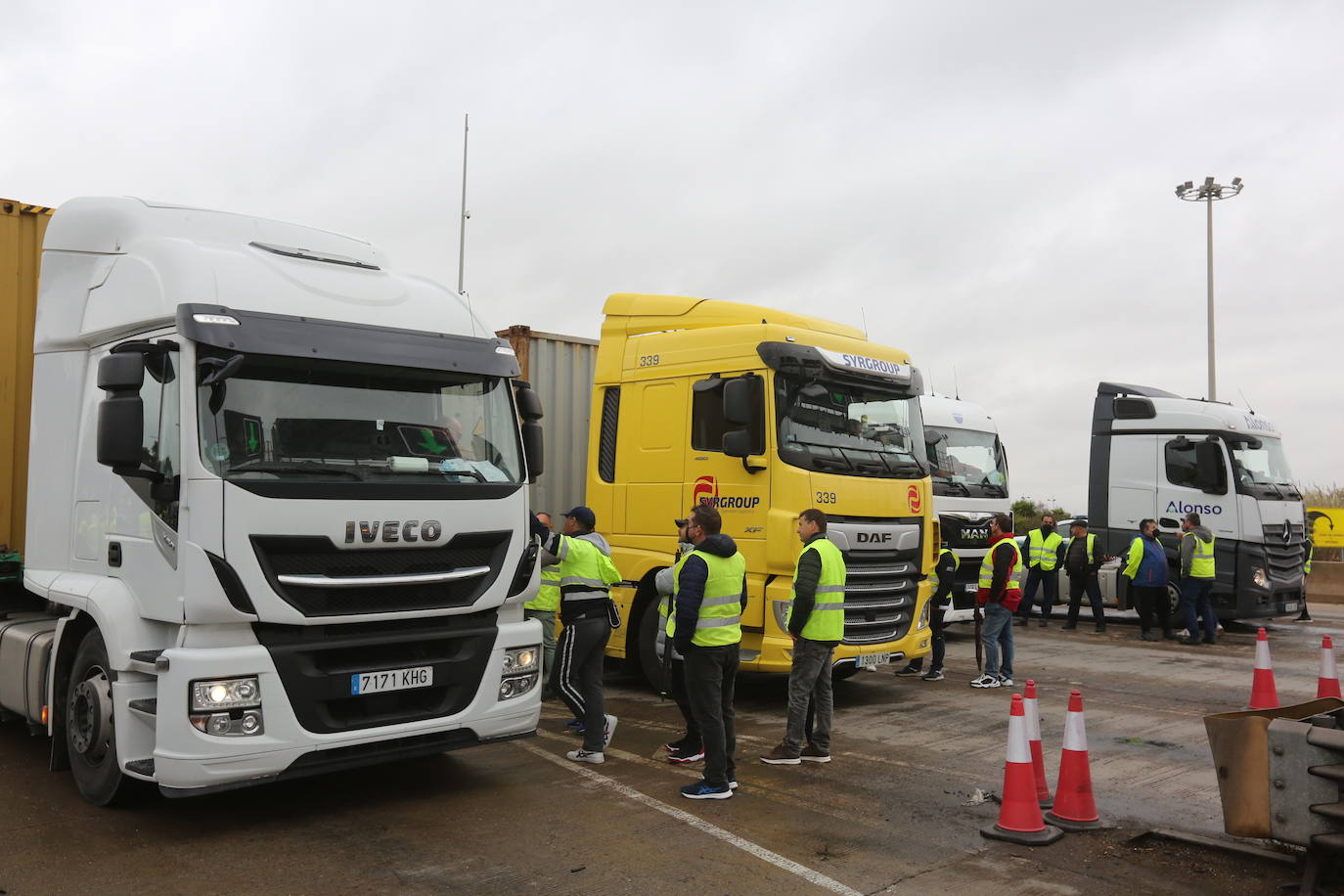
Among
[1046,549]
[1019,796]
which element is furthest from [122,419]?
[1046,549]

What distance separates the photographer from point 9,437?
674 cm

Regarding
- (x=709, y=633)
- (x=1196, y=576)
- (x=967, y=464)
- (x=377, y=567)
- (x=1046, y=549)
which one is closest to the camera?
(x=377, y=567)

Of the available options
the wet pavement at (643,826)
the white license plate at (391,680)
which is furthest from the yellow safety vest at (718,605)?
the white license plate at (391,680)

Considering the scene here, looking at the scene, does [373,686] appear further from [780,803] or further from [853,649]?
[853,649]

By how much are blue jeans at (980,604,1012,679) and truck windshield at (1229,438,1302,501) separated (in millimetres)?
5948

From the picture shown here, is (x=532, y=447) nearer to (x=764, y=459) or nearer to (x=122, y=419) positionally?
(x=122, y=419)

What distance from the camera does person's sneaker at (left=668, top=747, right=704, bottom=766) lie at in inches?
268

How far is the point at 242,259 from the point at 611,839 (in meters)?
3.58

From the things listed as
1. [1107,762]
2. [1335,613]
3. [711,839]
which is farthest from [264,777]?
[1335,613]

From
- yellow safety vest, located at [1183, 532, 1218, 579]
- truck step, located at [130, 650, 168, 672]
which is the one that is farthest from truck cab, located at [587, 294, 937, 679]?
yellow safety vest, located at [1183, 532, 1218, 579]

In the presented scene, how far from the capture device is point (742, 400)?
8086 millimetres

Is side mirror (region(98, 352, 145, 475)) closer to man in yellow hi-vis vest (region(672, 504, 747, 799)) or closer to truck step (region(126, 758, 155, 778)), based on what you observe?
truck step (region(126, 758, 155, 778))

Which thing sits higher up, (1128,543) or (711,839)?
(1128,543)

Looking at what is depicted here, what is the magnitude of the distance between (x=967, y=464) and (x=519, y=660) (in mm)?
8842
